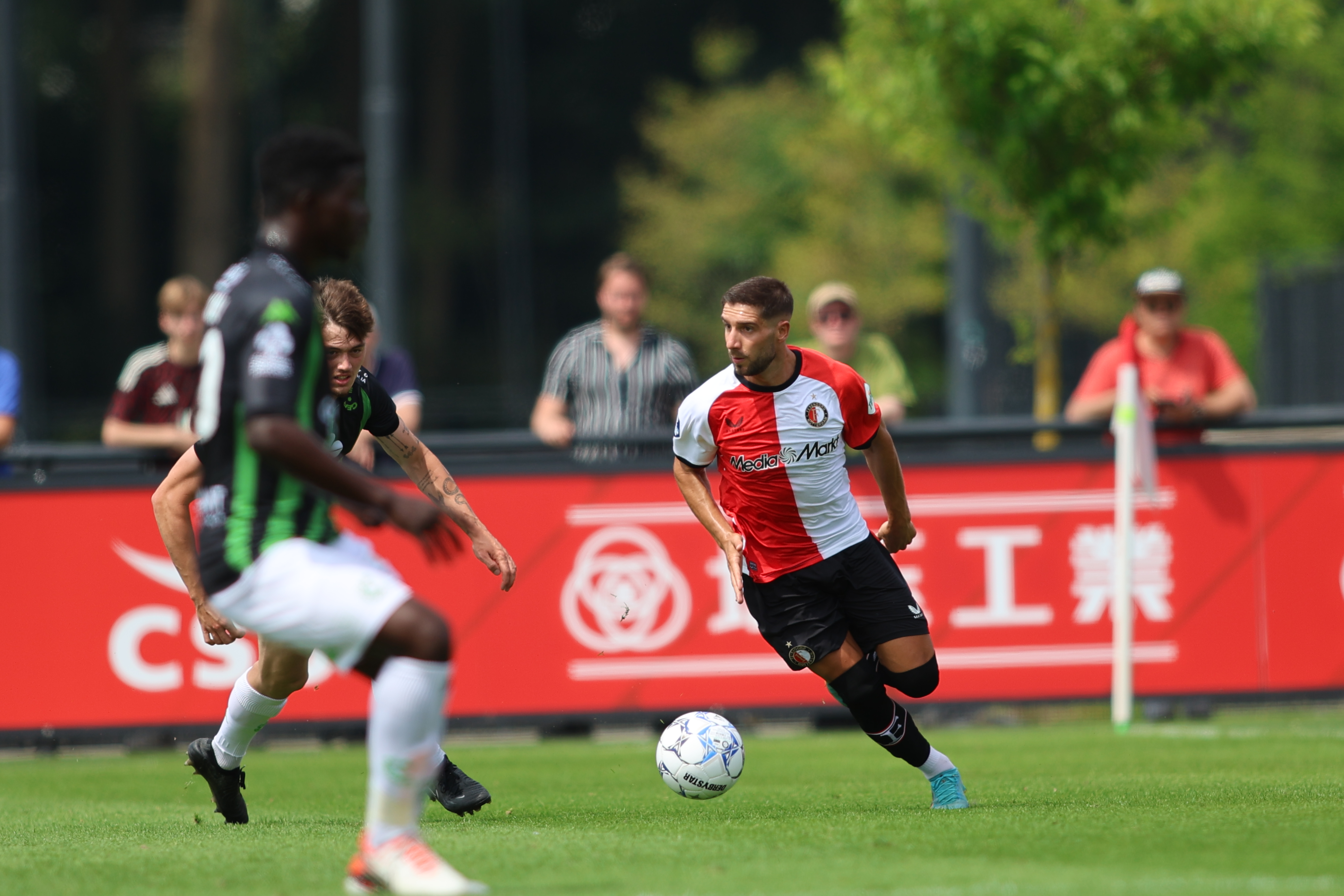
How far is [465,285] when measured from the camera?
2919 centimetres

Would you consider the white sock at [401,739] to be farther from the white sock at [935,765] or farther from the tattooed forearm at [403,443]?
the white sock at [935,765]

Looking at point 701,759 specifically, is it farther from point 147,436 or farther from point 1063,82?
point 1063,82

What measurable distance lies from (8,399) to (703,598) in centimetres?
462

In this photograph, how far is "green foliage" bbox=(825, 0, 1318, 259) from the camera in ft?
40.1

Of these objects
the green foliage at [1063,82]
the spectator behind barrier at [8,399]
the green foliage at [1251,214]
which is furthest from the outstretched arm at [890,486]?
the green foliage at [1251,214]

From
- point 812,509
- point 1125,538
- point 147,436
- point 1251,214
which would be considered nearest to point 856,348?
point 1125,538

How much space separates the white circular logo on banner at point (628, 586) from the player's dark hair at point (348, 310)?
414 cm

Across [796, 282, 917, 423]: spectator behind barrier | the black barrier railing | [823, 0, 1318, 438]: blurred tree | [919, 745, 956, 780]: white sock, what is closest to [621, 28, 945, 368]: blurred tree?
[823, 0, 1318, 438]: blurred tree

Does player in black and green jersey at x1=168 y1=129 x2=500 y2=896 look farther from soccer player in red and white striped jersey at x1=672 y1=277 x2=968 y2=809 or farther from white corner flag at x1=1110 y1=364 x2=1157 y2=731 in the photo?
white corner flag at x1=1110 y1=364 x2=1157 y2=731

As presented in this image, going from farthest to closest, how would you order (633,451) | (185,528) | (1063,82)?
1. (1063,82)
2. (633,451)
3. (185,528)

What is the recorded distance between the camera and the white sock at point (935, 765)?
6953mm

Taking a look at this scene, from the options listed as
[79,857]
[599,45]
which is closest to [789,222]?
[599,45]

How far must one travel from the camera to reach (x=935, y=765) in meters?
6.96

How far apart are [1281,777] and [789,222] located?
2500cm
